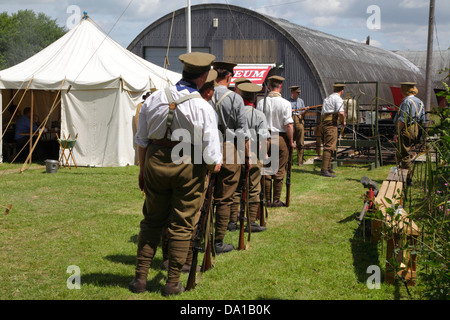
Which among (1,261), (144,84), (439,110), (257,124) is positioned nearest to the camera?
(439,110)

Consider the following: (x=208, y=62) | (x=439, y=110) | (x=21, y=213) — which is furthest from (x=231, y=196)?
(x=21, y=213)

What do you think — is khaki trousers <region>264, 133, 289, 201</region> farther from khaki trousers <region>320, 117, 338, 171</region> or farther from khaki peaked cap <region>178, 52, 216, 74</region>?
khaki peaked cap <region>178, 52, 216, 74</region>

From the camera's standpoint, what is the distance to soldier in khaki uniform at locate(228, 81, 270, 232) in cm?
664

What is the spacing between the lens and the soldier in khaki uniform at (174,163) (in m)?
4.46

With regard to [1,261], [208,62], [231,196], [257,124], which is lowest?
[1,261]

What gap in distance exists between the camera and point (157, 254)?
5.97 metres

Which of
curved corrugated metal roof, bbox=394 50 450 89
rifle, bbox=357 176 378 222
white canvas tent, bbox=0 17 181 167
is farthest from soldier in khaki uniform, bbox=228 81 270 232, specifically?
curved corrugated metal roof, bbox=394 50 450 89

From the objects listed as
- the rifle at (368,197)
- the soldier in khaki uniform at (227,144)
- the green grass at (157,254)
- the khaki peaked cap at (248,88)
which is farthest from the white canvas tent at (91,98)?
the soldier in khaki uniform at (227,144)

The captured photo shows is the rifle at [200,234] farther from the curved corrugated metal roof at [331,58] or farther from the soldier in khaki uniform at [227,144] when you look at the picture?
the curved corrugated metal roof at [331,58]

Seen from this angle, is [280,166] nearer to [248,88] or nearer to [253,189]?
[253,189]

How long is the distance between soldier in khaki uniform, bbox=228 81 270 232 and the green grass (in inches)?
13.1
